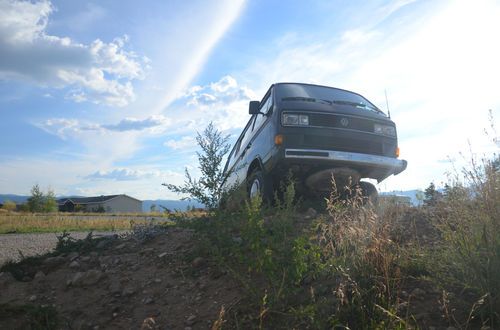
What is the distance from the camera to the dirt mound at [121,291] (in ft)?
9.93

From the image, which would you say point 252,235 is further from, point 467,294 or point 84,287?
point 84,287

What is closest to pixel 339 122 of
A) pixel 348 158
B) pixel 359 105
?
pixel 348 158

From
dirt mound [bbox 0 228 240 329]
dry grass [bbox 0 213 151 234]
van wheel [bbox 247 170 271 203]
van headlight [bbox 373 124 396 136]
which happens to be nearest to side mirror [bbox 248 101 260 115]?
van wheel [bbox 247 170 271 203]

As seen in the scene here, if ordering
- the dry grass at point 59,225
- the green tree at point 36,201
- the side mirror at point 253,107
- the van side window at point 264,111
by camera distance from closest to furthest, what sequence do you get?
1. the van side window at point 264,111
2. the side mirror at point 253,107
3. the dry grass at point 59,225
4. the green tree at point 36,201

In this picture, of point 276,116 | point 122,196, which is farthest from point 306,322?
point 122,196

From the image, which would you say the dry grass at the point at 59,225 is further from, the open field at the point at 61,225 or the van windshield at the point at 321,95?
the van windshield at the point at 321,95

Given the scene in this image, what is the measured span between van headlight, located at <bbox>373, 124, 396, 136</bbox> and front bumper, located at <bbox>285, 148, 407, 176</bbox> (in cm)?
42

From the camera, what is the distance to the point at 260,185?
572 cm

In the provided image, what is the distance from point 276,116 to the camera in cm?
557

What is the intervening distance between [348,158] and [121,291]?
329 centimetres

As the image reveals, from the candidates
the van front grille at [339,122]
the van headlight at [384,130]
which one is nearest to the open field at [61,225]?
the van front grille at [339,122]

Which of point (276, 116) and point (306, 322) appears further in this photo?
point (276, 116)

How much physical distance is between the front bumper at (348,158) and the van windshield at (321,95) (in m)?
0.95

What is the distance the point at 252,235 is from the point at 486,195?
65.3 inches
